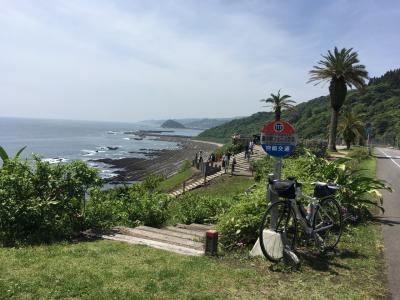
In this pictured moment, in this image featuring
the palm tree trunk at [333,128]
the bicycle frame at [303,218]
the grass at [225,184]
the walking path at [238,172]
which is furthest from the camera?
the palm tree trunk at [333,128]

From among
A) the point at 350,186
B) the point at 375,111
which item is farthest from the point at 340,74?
the point at 375,111

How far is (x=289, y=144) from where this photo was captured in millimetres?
6305

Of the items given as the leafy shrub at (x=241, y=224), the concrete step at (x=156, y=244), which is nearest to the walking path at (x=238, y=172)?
the concrete step at (x=156, y=244)

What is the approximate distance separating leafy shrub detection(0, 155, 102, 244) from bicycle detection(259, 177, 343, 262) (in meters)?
3.67

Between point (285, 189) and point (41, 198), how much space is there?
461 cm

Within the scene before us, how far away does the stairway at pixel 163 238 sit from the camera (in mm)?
6430

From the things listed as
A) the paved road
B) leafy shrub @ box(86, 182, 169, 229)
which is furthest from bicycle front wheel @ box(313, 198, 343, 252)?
leafy shrub @ box(86, 182, 169, 229)

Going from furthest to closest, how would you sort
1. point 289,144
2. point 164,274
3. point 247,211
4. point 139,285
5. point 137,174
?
point 137,174
point 247,211
point 289,144
point 164,274
point 139,285

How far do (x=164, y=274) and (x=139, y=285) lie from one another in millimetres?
434

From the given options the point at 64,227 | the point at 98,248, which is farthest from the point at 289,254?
the point at 64,227

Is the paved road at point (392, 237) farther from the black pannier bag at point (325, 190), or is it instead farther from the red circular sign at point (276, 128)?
the red circular sign at point (276, 128)

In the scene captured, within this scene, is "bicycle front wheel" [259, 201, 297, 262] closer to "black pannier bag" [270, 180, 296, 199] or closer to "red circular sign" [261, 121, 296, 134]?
"black pannier bag" [270, 180, 296, 199]

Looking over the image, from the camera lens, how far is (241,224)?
683cm

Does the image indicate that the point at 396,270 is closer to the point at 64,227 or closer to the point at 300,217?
the point at 300,217
